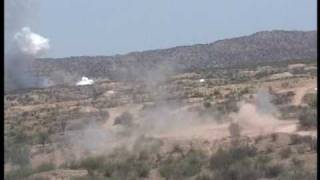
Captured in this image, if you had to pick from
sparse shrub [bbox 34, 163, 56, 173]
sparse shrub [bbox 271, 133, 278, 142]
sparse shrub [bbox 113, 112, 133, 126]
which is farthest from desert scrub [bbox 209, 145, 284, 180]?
sparse shrub [bbox 113, 112, 133, 126]

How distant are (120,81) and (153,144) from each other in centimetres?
1244

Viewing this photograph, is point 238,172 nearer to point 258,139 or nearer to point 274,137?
point 258,139

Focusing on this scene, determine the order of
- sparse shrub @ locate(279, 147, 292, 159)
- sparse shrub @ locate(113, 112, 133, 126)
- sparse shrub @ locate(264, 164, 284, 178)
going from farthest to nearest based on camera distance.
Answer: sparse shrub @ locate(113, 112, 133, 126) < sparse shrub @ locate(279, 147, 292, 159) < sparse shrub @ locate(264, 164, 284, 178)

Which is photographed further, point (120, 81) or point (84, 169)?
point (120, 81)

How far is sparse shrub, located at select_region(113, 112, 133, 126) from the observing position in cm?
1642

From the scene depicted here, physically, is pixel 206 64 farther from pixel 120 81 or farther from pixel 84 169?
pixel 84 169

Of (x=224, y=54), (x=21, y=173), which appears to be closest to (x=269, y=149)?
(x=21, y=173)

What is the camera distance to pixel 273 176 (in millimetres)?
9555

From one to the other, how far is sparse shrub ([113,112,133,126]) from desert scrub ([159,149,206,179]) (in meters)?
4.16

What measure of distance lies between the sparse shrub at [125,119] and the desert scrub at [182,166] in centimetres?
416

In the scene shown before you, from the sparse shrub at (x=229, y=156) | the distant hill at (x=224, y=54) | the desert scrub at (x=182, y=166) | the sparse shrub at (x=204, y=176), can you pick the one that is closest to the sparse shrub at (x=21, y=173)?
the sparse shrub at (x=204, y=176)

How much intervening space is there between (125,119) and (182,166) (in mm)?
5969

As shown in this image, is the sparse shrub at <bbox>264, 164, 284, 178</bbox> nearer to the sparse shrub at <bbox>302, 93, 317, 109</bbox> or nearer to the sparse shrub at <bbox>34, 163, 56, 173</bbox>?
the sparse shrub at <bbox>34, 163, 56, 173</bbox>

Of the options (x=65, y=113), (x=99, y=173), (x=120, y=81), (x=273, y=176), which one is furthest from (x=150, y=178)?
(x=120, y=81)
